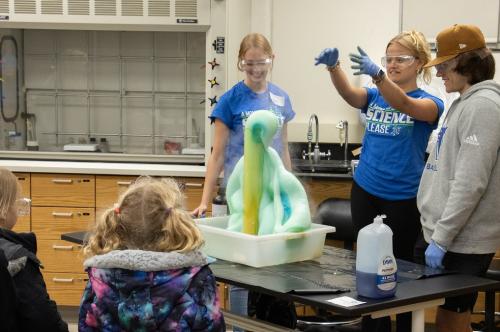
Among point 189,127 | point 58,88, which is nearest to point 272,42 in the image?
point 189,127

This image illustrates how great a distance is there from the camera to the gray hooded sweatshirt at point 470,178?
208 cm

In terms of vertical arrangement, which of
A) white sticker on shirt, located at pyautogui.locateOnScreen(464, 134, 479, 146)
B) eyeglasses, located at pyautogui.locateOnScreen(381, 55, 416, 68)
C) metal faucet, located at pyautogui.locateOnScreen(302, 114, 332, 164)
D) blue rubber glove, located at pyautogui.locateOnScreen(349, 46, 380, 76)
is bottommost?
metal faucet, located at pyautogui.locateOnScreen(302, 114, 332, 164)

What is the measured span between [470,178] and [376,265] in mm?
513

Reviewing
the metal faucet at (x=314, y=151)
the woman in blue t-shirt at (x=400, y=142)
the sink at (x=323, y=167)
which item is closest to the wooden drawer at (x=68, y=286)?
the sink at (x=323, y=167)

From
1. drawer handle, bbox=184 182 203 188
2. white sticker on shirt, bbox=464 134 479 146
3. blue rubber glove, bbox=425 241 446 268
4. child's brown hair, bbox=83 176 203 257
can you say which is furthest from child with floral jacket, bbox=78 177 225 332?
drawer handle, bbox=184 182 203 188

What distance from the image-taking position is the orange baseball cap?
2182 millimetres

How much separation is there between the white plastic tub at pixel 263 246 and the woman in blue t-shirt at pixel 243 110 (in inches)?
19.1

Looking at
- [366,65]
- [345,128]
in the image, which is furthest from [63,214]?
[366,65]

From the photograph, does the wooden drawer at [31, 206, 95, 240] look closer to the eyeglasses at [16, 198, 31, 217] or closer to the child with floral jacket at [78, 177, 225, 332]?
the eyeglasses at [16, 198, 31, 217]

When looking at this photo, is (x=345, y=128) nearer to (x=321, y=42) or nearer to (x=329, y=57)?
→ (x=321, y=42)

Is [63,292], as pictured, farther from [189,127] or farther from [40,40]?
[40,40]

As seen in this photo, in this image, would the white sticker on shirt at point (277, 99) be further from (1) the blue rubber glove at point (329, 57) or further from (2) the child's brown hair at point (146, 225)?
(2) the child's brown hair at point (146, 225)

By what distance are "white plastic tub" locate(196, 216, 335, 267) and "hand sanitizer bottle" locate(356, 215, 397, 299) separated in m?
0.36

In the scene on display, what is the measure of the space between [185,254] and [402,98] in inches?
41.9
